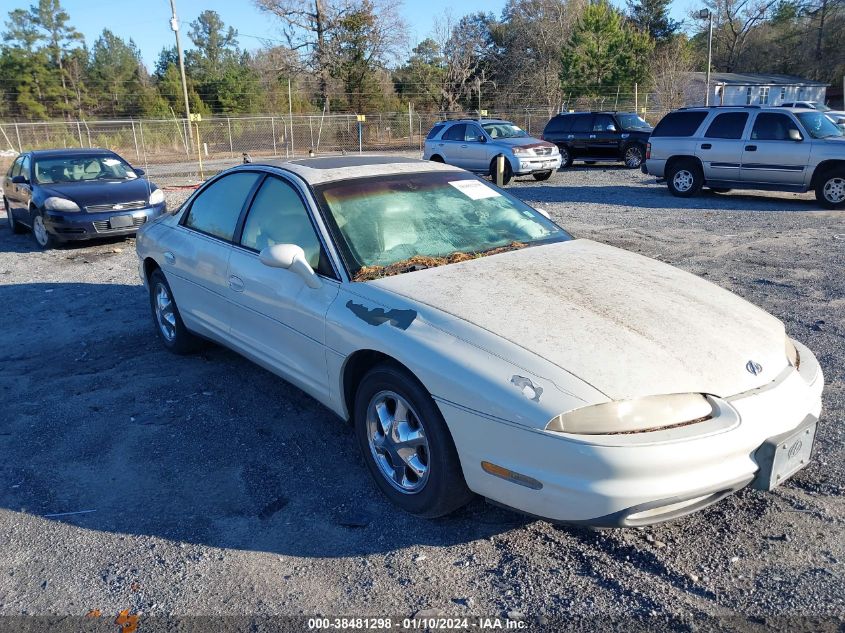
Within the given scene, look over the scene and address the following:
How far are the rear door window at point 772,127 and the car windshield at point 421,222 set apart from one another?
34.3 feet

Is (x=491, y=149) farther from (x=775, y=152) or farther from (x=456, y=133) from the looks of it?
(x=775, y=152)

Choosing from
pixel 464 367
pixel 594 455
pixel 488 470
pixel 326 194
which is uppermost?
pixel 326 194

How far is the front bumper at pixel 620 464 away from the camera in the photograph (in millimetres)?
2562

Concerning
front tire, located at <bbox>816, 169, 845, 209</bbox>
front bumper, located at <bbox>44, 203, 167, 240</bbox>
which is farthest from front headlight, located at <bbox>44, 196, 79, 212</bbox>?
front tire, located at <bbox>816, 169, 845, 209</bbox>

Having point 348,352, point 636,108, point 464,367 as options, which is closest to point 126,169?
point 348,352

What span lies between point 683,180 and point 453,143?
271 inches

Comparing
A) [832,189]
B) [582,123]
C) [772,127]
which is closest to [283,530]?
[832,189]

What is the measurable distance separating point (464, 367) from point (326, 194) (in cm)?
166

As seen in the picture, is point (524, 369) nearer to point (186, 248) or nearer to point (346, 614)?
point (346, 614)

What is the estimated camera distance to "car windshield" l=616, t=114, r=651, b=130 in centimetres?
2130

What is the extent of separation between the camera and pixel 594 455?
2.55 meters

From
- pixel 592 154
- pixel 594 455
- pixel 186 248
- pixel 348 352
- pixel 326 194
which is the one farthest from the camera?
pixel 592 154

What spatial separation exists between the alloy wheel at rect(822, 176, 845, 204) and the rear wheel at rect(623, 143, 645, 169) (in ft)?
28.8

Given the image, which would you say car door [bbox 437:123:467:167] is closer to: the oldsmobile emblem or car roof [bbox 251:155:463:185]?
car roof [bbox 251:155:463:185]
